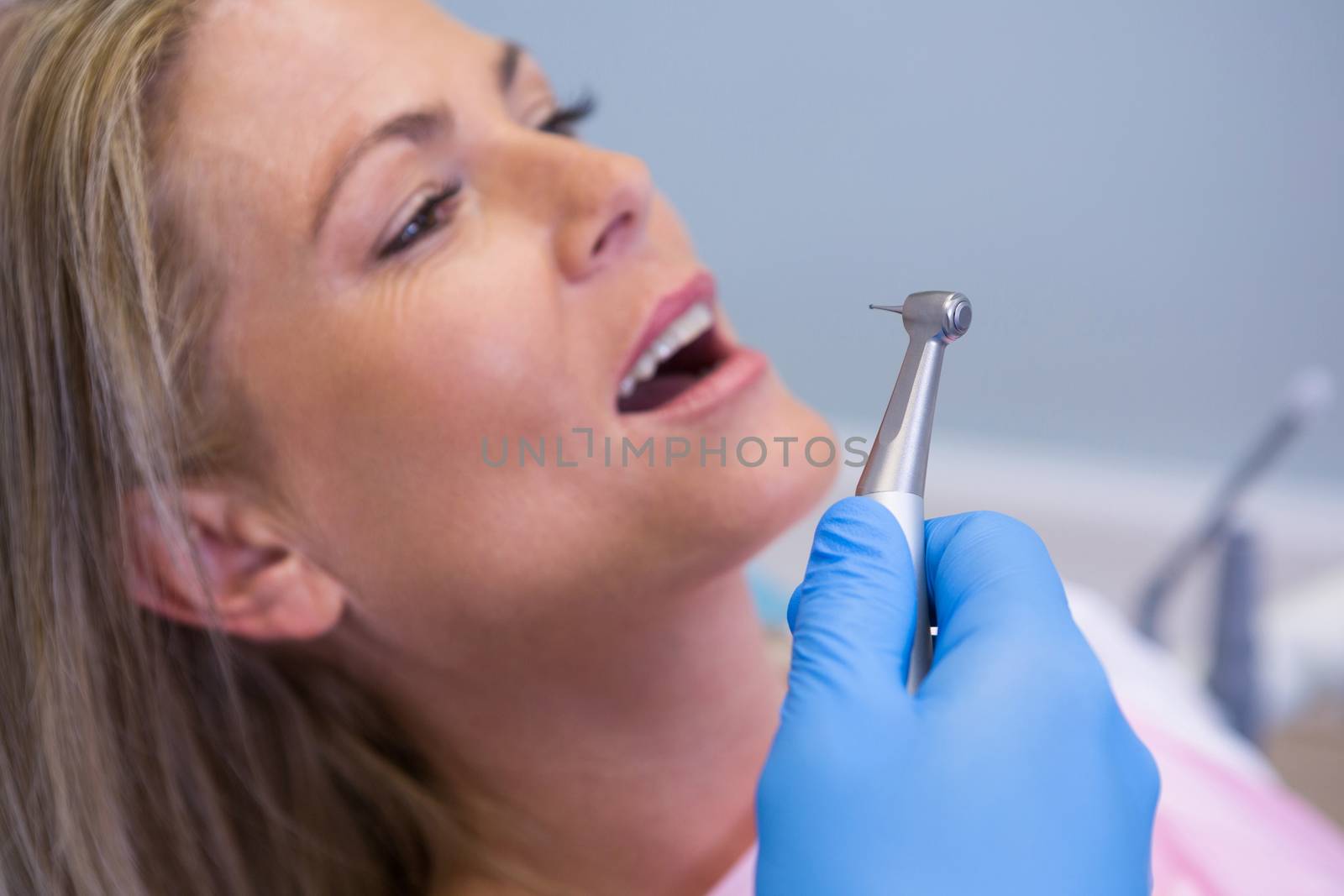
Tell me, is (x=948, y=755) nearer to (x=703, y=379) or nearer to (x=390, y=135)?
(x=703, y=379)

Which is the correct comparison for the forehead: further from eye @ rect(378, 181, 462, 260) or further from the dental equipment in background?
the dental equipment in background

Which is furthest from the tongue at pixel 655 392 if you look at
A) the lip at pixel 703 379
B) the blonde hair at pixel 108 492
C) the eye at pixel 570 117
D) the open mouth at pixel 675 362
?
the blonde hair at pixel 108 492

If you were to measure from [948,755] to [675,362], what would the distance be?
18.8 inches

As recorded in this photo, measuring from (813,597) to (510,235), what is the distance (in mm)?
340

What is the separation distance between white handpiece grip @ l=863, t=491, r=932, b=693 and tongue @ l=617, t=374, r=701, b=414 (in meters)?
0.35

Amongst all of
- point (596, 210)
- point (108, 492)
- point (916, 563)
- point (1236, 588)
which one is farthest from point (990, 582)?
point (1236, 588)

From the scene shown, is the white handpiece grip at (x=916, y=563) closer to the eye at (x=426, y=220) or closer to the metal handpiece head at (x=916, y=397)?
the metal handpiece head at (x=916, y=397)

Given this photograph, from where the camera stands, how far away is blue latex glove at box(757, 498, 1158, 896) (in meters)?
0.50

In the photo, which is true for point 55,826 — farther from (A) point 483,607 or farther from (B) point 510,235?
(B) point 510,235

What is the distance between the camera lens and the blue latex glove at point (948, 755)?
0.50 metres

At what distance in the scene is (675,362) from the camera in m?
0.91

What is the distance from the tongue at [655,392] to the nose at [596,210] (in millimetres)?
167

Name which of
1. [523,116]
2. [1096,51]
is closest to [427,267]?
[523,116]

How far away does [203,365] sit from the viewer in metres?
0.76
